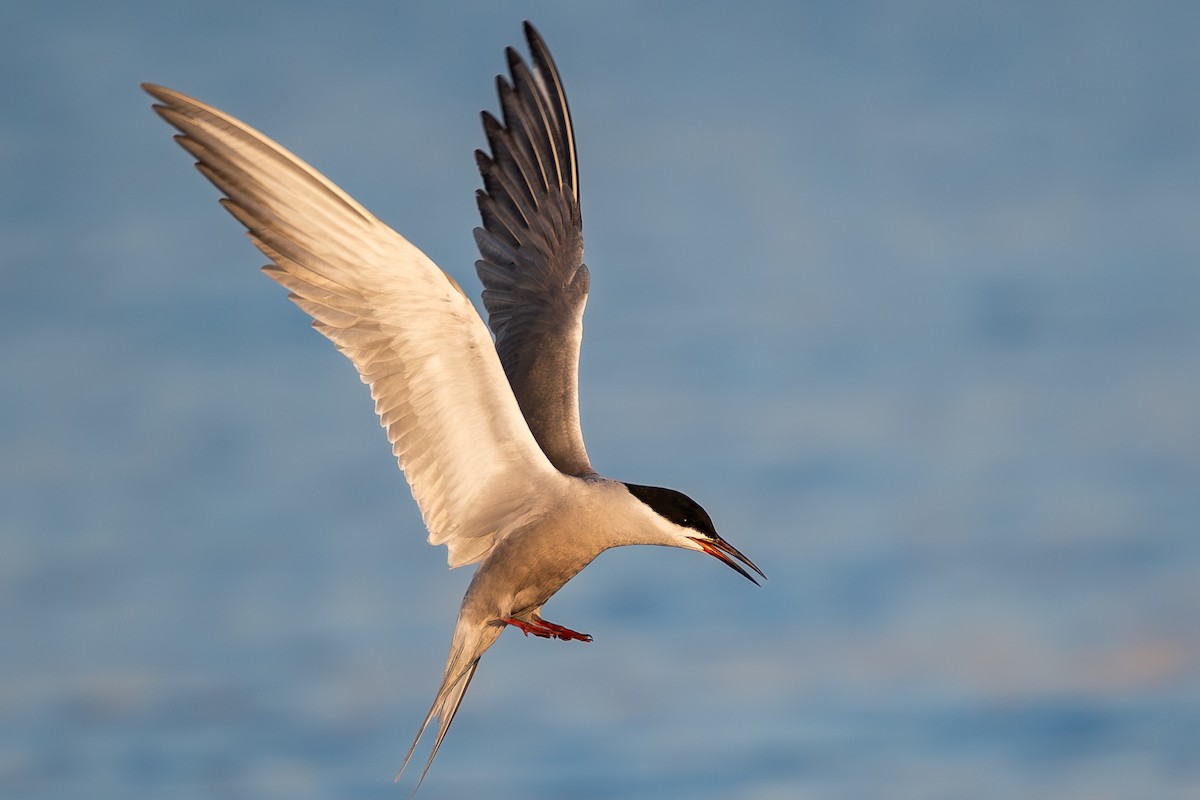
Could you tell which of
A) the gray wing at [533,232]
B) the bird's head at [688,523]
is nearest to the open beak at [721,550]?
the bird's head at [688,523]

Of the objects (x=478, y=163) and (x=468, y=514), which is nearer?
(x=468, y=514)

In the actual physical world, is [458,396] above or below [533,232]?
below

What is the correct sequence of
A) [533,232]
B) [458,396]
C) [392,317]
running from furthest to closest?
[533,232], [458,396], [392,317]

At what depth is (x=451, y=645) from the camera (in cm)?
952

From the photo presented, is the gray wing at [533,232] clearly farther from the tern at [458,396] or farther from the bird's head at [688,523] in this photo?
the bird's head at [688,523]

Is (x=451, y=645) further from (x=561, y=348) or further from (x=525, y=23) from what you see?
(x=525, y=23)

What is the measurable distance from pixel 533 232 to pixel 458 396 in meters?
3.63

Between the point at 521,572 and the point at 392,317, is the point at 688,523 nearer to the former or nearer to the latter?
the point at 521,572

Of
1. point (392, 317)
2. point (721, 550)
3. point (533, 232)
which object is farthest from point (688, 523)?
point (533, 232)

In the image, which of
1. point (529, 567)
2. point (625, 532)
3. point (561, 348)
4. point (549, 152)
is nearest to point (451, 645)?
point (529, 567)

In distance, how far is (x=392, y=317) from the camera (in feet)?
28.0

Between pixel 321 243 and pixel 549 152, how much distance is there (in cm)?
421

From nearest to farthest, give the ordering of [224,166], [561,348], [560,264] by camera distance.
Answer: [224,166]
[561,348]
[560,264]

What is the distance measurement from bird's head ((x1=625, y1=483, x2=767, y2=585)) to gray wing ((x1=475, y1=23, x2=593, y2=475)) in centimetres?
170
